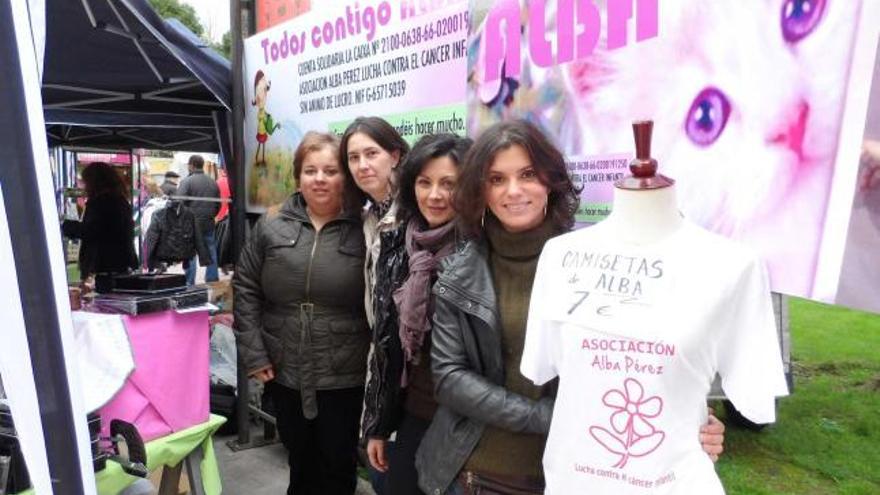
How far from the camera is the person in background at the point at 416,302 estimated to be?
6.03ft

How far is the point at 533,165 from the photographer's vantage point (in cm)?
157

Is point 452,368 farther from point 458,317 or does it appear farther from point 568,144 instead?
point 568,144

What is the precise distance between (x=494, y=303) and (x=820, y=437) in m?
3.68

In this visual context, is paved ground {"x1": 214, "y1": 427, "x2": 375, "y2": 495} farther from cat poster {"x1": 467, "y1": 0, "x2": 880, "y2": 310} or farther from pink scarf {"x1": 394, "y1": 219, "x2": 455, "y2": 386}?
cat poster {"x1": 467, "y1": 0, "x2": 880, "y2": 310}

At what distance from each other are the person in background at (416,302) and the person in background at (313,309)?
0.40 metres

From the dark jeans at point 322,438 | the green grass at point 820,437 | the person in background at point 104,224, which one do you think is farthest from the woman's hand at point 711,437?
the person in background at point 104,224

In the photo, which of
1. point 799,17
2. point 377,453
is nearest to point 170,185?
point 377,453

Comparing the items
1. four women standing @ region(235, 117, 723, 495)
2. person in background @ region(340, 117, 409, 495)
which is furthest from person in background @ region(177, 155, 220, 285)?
person in background @ region(340, 117, 409, 495)

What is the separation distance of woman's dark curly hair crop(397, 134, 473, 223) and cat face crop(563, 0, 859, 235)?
1.31 ft

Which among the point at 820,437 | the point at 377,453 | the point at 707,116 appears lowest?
the point at 820,437

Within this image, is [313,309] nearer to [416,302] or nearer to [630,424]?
[416,302]

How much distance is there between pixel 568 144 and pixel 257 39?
2330mm

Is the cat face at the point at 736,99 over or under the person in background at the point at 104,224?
over

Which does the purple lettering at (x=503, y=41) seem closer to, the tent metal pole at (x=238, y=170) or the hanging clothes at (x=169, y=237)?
the tent metal pole at (x=238, y=170)
